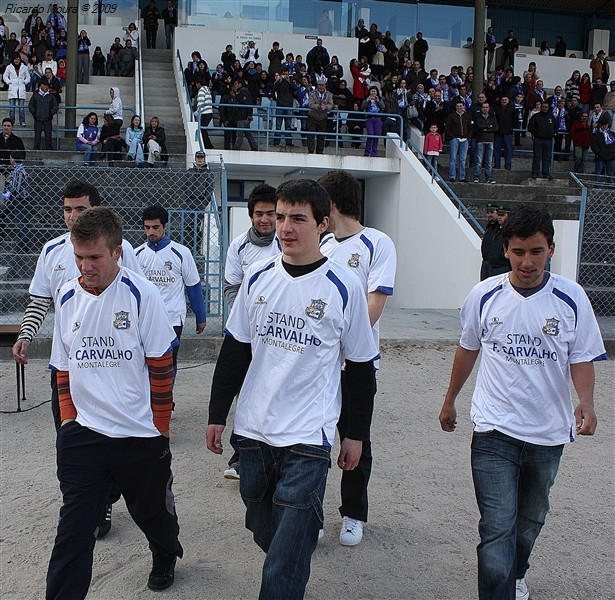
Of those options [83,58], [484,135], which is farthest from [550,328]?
[83,58]

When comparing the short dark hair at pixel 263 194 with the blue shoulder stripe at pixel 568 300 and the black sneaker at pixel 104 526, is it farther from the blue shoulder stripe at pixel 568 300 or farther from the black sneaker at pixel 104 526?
the blue shoulder stripe at pixel 568 300

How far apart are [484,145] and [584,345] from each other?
591 inches

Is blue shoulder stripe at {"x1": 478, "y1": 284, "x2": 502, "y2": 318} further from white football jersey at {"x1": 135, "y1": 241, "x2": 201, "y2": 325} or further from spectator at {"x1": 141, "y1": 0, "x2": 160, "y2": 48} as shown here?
spectator at {"x1": 141, "y1": 0, "x2": 160, "y2": 48}

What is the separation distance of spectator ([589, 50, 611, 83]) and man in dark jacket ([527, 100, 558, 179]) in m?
6.21

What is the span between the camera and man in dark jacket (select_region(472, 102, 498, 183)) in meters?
17.5

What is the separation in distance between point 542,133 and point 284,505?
661 inches

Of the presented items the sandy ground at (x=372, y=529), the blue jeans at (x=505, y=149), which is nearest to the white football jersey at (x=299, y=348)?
the sandy ground at (x=372, y=529)

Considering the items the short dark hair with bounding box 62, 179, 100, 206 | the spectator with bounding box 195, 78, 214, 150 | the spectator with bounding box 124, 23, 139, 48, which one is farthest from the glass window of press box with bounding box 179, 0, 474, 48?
the short dark hair with bounding box 62, 179, 100, 206

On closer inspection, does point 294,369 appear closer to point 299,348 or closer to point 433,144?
point 299,348

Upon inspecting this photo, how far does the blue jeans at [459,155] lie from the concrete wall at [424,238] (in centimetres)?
95

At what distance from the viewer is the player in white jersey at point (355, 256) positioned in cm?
433

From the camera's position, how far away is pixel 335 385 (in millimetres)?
3273

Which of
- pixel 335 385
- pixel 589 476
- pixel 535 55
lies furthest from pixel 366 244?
pixel 535 55

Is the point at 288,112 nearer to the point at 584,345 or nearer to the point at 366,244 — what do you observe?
the point at 366,244
